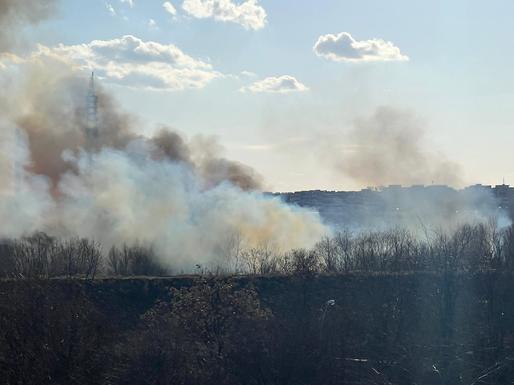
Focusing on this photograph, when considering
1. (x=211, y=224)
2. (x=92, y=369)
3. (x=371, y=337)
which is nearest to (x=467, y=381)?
(x=371, y=337)

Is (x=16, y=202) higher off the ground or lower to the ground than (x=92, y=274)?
higher

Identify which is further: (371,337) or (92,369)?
(371,337)

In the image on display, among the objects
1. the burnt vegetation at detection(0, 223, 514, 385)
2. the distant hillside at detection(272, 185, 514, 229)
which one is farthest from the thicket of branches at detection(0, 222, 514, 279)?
the distant hillside at detection(272, 185, 514, 229)

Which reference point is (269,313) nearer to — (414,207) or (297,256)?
(297,256)

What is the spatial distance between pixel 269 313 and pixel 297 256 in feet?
39.1

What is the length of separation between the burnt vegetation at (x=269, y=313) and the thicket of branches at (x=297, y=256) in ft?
0.39

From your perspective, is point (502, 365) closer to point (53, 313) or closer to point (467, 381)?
point (467, 381)

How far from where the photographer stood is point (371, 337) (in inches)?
1823

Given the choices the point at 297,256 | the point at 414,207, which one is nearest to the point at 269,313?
the point at 297,256

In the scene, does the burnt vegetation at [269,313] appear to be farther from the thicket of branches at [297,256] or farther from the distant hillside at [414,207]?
the distant hillside at [414,207]

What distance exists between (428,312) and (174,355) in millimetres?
24897

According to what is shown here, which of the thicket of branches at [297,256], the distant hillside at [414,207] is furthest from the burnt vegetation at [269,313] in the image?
the distant hillside at [414,207]

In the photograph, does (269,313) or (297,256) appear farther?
(297,256)

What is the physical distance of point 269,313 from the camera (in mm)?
41312
